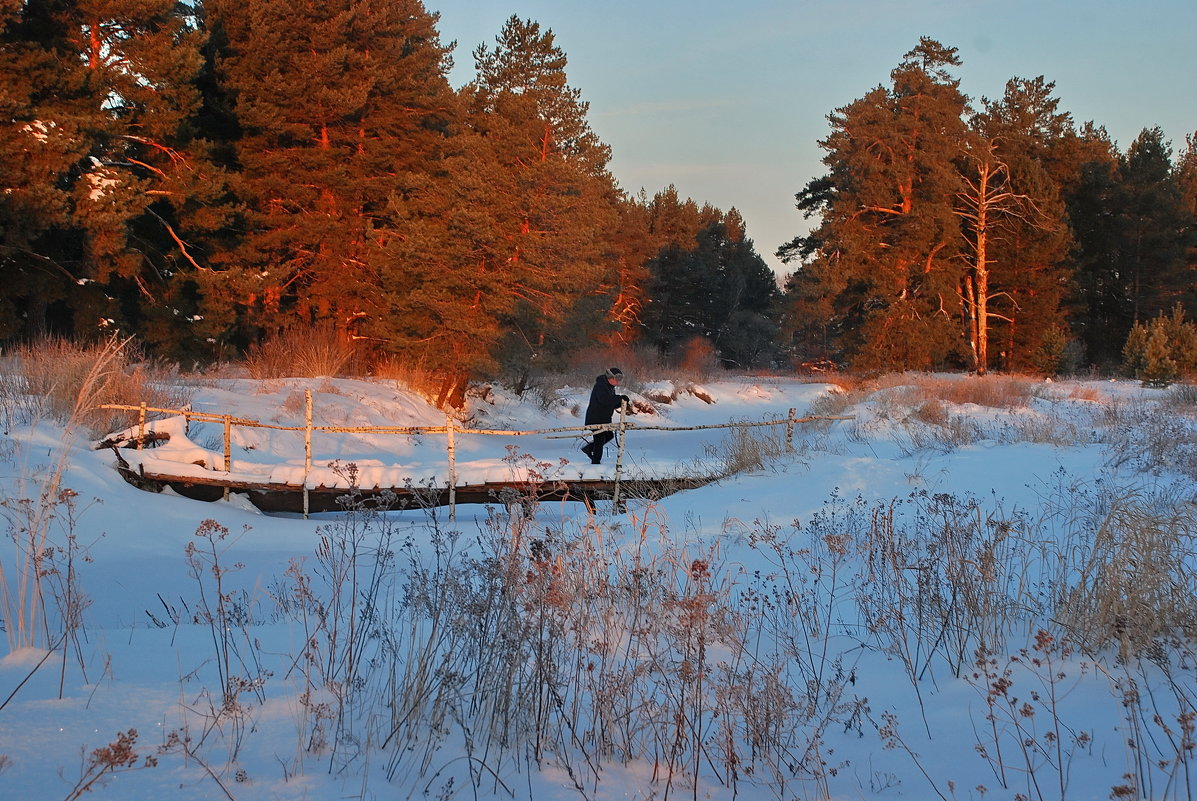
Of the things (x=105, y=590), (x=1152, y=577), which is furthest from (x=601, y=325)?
(x=1152, y=577)

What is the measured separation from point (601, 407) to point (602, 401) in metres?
0.18

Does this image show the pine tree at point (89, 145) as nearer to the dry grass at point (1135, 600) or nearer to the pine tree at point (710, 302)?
the dry grass at point (1135, 600)

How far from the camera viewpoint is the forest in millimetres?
18641

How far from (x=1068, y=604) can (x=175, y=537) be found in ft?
24.6

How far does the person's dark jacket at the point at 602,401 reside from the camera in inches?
526

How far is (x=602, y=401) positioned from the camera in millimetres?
13492

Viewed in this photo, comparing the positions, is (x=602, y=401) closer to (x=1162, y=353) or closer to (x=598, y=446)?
(x=598, y=446)

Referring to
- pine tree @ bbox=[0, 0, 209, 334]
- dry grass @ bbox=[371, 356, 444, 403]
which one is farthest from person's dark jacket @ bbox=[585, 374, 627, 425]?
pine tree @ bbox=[0, 0, 209, 334]

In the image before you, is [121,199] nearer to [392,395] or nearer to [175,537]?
[392,395]

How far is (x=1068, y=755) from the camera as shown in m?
3.40

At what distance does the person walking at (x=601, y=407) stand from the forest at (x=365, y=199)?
6.81 m

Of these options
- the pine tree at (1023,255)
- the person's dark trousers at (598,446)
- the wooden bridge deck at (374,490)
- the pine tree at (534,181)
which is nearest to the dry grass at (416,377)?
the pine tree at (534,181)

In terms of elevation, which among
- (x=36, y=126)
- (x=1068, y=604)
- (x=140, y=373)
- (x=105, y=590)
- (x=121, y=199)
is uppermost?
(x=36, y=126)

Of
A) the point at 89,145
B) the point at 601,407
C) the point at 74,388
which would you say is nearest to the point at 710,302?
the point at 89,145
